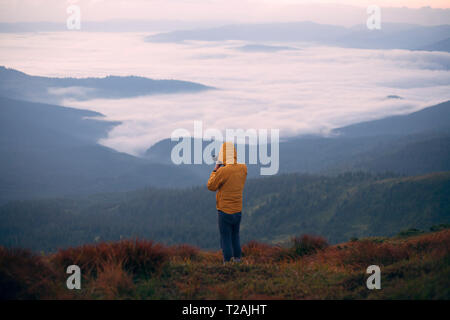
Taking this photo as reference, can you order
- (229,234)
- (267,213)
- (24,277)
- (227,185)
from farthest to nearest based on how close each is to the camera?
(267,213) < (229,234) < (227,185) < (24,277)

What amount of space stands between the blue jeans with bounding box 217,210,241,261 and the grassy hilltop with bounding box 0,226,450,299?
53 cm

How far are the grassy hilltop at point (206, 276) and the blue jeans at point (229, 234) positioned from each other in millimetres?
533

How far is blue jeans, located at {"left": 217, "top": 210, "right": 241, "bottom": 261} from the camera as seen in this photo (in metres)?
9.49

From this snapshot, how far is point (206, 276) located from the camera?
8547 mm

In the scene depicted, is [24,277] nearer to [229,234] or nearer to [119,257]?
[119,257]

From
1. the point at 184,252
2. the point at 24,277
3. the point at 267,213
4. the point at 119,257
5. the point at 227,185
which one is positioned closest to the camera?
the point at 24,277

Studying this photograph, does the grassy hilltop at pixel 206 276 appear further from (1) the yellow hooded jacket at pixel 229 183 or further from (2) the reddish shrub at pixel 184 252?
(2) the reddish shrub at pixel 184 252

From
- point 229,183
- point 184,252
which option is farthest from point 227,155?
point 184,252

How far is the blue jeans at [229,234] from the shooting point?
9492mm

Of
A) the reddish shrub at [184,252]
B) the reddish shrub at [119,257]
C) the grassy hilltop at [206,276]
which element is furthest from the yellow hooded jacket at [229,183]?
the reddish shrub at [184,252]

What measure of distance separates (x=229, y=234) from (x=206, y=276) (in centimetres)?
138

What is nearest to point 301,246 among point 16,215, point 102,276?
point 102,276

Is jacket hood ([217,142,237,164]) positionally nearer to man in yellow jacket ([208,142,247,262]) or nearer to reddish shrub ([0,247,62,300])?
man in yellow jacket ([208,142,247,262])
